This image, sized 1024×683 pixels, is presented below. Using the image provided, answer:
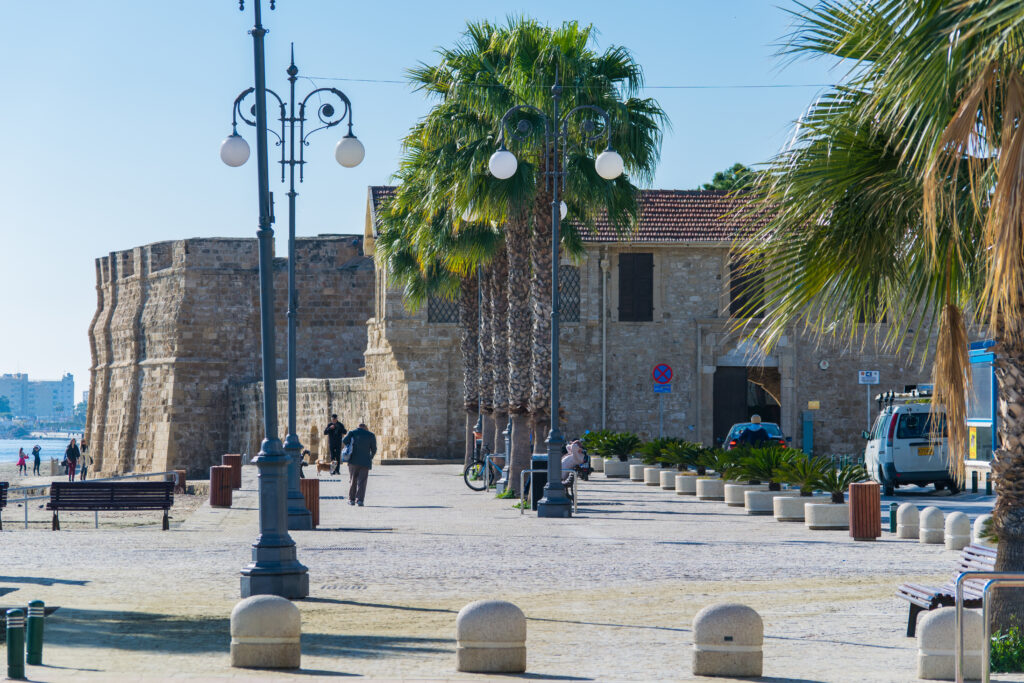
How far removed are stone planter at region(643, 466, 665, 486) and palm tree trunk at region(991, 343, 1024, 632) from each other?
20772 mm

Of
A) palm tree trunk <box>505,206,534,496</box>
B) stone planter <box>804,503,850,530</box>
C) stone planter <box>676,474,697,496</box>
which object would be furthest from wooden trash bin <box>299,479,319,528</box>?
stone planter <box>676,474,697,496</box>

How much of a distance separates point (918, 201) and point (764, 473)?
571 inches

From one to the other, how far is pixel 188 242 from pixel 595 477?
97.1ft

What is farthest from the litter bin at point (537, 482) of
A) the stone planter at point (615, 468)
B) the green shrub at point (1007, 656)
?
the green shrub at point (1007, 656)

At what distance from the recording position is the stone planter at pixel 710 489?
80.5ft

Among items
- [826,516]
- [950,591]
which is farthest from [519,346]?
[950,591]

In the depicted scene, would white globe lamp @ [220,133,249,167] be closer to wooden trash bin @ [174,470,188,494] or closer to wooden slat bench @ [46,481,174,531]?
wooden slat bench @ [46,481,174,531]

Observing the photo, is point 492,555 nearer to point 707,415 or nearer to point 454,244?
point 454,244

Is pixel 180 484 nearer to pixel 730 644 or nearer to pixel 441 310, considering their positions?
pixel 441 310

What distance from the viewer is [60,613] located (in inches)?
394

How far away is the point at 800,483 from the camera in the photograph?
20203 mm

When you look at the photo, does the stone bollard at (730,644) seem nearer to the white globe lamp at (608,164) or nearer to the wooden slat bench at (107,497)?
the white globe lamp at (608,164)

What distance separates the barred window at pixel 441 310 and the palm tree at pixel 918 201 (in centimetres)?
3173

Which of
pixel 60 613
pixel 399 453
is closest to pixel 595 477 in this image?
pixel 399 453
